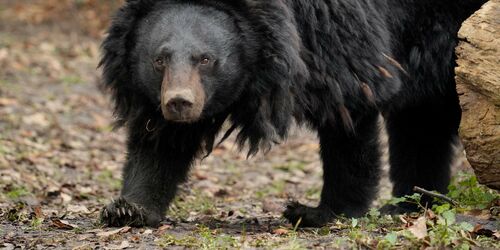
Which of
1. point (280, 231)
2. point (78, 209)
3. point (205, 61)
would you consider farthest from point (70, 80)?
point (280, 231)

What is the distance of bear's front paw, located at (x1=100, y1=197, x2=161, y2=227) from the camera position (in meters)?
5.40

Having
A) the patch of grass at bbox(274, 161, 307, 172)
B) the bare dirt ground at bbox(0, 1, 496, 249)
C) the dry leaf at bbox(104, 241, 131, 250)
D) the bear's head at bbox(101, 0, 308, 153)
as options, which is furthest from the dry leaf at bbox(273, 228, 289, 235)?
the patch of grass at bbox(274, 161, 307, 172)

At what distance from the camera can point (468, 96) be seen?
4.90 meters

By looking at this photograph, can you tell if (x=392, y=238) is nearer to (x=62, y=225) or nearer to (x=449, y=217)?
(x=449, y=217)

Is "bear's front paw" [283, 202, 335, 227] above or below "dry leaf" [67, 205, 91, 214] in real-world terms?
above

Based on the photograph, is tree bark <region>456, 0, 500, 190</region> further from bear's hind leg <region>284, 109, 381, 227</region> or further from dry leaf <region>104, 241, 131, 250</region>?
dry leaf <region>104, 241, 131, 250</region>

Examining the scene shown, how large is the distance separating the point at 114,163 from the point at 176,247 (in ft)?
15.2

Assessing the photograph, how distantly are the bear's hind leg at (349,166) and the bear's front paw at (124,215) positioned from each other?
120 centimetres

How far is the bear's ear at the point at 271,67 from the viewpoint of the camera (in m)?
5.32

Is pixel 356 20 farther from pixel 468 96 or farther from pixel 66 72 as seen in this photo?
pixel 66 72

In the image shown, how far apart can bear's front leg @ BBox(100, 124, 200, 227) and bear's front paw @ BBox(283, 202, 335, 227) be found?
750 mm

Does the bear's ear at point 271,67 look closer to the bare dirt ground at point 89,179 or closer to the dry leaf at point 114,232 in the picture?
the bare dirt ground at point 89,179

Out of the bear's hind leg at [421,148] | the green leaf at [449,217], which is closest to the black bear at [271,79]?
the bear's hind leg at [421,148]

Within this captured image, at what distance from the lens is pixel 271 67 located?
534cm
